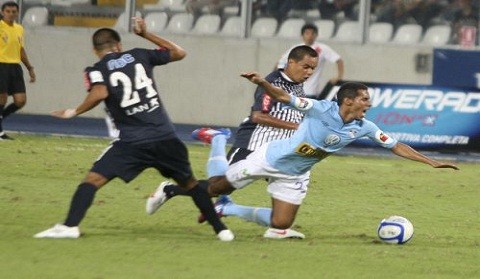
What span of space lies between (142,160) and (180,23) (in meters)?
14.9

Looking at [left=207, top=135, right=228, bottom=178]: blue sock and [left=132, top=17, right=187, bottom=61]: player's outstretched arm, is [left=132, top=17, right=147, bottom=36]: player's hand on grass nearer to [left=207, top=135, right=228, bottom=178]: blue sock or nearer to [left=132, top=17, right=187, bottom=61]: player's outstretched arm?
[left=132, top=17, right=187, bottom=61]: player's outstretched arm

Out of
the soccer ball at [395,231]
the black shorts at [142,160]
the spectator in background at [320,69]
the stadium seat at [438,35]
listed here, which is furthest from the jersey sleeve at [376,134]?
the stadium seat at [438,35]

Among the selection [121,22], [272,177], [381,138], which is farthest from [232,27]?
[381,138]

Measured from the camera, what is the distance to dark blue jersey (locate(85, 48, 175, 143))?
1083cm

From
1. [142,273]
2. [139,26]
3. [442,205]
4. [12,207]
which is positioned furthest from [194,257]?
[442,205]

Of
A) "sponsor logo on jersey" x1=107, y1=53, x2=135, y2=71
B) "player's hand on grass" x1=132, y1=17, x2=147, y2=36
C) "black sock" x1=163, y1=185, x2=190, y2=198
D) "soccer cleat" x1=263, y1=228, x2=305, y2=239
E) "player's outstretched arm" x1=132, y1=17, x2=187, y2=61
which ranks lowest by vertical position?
"soccer cleat" x1=263, y1=228, x2=305, y2=239

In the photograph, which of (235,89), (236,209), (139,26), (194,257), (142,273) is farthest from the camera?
(235,89)

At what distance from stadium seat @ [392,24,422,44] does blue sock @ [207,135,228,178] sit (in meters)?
11.9

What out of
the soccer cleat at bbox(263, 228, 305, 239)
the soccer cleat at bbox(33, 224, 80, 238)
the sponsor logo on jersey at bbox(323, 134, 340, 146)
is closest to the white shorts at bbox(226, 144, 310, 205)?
the soccer cleat at bbox(263, 228, 305, 239)

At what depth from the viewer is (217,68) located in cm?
2503

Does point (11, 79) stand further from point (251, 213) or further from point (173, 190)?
point (251, 213)

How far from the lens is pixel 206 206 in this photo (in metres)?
11.1

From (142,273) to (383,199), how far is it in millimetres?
6405

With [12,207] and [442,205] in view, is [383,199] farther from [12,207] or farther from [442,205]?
[12,207]
